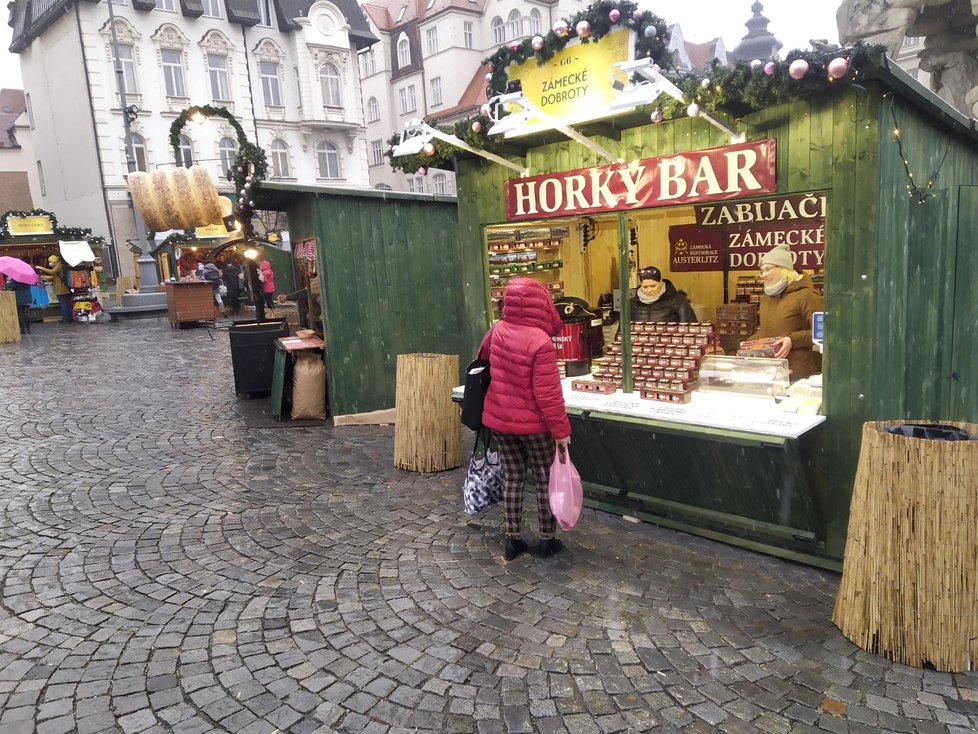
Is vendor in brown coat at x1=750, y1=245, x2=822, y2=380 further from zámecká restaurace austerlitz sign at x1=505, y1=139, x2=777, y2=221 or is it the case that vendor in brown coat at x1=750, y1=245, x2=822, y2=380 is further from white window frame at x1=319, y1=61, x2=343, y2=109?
white window frame at x1=319, y1=61, x2=343, y2=109

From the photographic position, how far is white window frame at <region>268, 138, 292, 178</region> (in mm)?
32750

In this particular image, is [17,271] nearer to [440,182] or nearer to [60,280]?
[60,280]

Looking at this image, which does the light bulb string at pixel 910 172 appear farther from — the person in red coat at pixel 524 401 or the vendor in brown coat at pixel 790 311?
the person in red coat at pixel 524 401

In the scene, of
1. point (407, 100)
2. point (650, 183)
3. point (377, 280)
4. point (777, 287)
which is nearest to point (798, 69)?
point (650, 183)

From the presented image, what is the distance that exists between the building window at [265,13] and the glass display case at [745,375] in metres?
33.1

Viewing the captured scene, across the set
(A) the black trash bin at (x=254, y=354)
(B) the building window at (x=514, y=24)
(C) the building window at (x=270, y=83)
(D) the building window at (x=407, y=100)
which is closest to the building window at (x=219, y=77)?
(C) the building window at (x=270, y=83)

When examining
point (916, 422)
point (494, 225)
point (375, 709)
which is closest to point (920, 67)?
point (494, 225)

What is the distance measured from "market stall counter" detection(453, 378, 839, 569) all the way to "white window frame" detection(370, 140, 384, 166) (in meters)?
43.8

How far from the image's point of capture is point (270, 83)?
107 feet

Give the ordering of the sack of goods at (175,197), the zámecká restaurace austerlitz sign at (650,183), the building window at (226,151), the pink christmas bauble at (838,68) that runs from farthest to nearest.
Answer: the building window at (226,151), the sack of goods at (175,197), the zámecká restaurace austerlitz sign at (650,183), the pink christmas bauble at (838,68)

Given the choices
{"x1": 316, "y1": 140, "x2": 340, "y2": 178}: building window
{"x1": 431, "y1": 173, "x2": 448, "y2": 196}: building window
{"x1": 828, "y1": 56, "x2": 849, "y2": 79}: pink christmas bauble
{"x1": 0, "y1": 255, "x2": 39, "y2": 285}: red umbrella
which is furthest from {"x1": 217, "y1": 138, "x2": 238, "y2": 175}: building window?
{"x1": 828, "y1": 56, "x2": 849, "y2": 79}: pink christmas bauble

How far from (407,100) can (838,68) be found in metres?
44.4

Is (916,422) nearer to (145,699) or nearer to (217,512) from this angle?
(145,699)

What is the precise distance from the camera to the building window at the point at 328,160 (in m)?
34.5
